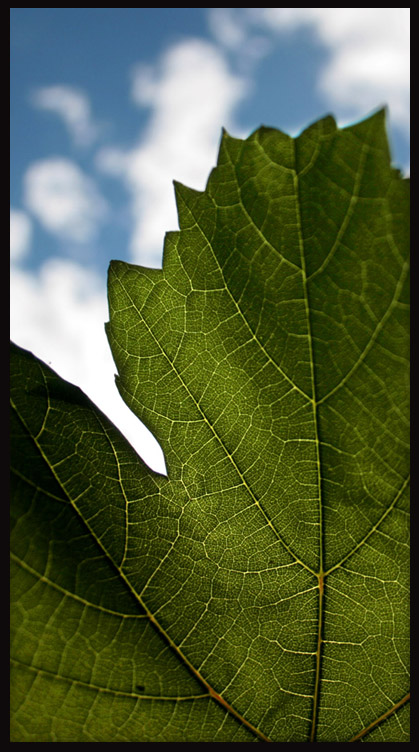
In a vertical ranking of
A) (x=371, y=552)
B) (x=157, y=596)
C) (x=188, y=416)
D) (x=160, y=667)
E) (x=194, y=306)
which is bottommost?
(x=160, y=667)

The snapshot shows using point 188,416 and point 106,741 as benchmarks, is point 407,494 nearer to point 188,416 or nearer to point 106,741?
point 188,416

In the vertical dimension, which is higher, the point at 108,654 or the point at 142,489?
the point at 142,489

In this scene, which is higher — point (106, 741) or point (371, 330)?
point (371, 330)

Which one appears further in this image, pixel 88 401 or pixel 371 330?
pixel 88 401

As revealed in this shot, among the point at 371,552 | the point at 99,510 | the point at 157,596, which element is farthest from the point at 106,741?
the point at 371,552

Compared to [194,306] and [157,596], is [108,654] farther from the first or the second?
[194,306]

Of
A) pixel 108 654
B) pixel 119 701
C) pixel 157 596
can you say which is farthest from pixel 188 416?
pixel 119 701
